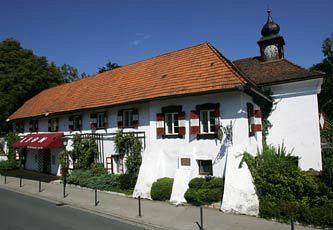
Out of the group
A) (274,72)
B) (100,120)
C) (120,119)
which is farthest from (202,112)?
(100,120)

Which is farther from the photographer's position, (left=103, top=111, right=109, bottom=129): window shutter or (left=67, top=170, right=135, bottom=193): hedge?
(left=103, top=111, right=109, bottom=129): window shutter

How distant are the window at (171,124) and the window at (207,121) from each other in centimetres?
178

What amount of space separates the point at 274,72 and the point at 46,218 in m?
16.7

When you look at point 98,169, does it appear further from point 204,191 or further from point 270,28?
point 270,28

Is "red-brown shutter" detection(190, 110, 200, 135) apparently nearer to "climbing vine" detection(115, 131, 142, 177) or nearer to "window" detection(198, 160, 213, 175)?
"window" detection(198, 160, 213, 175)

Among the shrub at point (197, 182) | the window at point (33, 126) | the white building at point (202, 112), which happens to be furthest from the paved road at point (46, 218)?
the window at point (33, 126)

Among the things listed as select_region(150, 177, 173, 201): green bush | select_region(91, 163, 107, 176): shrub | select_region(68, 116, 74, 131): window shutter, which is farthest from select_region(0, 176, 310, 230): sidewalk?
select_region(68, 116, 74, 131): window shutter

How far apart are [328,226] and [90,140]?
16944mm

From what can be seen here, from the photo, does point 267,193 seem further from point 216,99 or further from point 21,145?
point 21,145

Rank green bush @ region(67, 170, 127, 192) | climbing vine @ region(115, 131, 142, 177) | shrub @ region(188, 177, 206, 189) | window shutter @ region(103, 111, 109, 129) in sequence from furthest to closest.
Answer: window shutter @ region(103, 111, 109, 129) → green bush @ region(67, 170, 127, 192) → climbing vine @ region(115, 131, 142, 177) → shrub @ region(188, 177, 206, 189)

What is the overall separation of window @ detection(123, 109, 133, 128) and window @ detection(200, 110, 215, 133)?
584 centimetres

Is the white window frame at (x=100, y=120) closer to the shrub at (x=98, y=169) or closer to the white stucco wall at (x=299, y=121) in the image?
the shrub at (x=98, y=169)

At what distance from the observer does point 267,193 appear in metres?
15.3

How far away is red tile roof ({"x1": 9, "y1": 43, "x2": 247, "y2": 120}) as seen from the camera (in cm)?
1858
